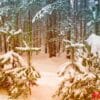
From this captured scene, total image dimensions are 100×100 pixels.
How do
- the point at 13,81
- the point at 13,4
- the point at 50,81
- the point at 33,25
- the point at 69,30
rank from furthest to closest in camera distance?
the point at 33,25
the point at 13,4
the point at 69,30
the point at 50,81
the point at 13,81

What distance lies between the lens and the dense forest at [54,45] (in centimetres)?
428

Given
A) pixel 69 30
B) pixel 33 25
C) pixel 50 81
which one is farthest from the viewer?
pixel 33 25

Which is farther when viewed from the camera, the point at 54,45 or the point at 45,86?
the point at 54,45

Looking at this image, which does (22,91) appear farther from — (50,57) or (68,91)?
(50,57)

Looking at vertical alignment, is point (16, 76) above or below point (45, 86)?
above

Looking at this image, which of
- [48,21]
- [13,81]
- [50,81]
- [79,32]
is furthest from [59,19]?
[13,81]

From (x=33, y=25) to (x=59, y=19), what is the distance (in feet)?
3.88

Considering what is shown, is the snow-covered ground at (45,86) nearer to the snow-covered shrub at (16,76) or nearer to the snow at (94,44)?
the snow-covered shrub at (16,76)

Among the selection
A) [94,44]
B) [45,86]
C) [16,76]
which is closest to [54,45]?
[94,44]

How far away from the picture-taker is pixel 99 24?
805 centimetres

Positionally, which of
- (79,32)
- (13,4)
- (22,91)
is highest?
(13,4)

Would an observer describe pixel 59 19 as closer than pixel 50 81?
No

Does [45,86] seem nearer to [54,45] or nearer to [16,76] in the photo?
[16,76]

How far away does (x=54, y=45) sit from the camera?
817 centimetres
